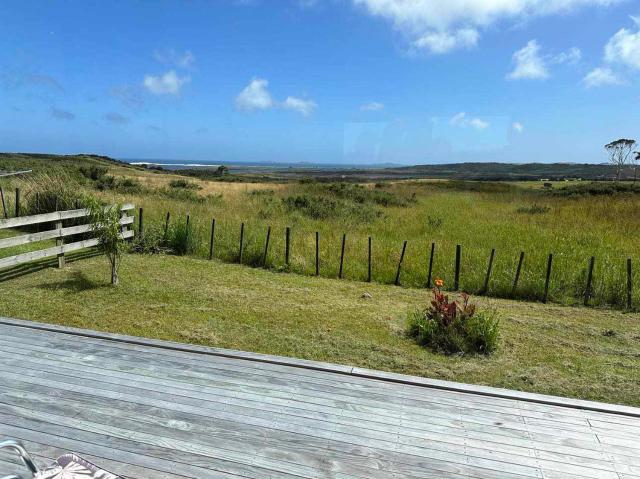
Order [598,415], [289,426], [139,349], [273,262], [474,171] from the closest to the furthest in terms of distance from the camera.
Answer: [289,426]
[598,415]
[139,349]
[273,262]
[474,171]

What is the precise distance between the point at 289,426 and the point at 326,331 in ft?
8.62

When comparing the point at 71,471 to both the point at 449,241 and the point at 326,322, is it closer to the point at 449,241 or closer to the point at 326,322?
the point at 326,322

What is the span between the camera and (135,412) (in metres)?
2.99

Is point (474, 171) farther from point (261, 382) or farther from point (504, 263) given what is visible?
point (261, 382)

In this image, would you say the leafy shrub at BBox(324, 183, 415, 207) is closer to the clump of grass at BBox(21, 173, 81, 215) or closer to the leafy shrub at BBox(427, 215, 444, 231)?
the leafy shrub at BBox(427, 215, 444, 231)

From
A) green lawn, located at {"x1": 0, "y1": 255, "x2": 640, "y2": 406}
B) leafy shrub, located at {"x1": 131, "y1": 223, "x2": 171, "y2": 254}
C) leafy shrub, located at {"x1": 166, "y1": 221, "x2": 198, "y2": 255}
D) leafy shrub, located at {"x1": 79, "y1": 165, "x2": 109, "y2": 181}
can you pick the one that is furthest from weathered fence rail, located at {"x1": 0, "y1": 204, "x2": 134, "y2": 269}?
leafy shrub, located at {"x1": 79, "y1": 165, "x2": 109, "y2": 181}

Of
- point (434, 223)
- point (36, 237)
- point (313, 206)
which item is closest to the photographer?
point (36, 237)

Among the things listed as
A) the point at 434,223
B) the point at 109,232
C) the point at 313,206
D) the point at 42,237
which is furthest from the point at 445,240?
the point at 42,237

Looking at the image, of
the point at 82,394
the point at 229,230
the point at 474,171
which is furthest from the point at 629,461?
the point at 474,171

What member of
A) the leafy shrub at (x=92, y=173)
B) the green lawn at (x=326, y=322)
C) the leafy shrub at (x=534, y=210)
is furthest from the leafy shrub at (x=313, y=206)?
the leafy shrub at (x=92, y=173)

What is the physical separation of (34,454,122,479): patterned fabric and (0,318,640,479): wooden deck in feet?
2.00

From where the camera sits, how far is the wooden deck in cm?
252

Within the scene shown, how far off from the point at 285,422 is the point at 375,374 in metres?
1.00

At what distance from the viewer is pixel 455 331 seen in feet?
16.5
